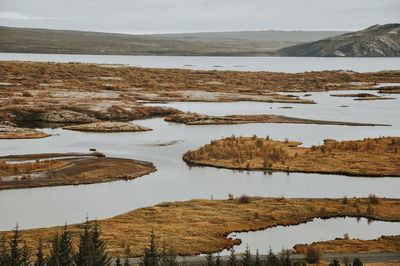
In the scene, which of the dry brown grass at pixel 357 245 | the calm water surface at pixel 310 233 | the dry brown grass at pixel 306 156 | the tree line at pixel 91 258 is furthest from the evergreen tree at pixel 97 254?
the dry brown grass at pixel 306 156

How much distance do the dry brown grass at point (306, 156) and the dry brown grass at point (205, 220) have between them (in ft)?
35.7

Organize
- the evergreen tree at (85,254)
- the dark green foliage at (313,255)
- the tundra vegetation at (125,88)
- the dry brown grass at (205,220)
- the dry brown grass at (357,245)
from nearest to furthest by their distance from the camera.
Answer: the evergreen tree at (85,254) < the dark green foliage at (313,255) < the dry brown grass at (357,245) < the dry brown grass at (205,220) < the tundra vegetation at (125,88)

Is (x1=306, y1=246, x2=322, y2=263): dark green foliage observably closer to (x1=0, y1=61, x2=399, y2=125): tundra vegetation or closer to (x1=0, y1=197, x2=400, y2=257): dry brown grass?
(x1=0, y1=197, x2=400, y2=257): dry brown grass

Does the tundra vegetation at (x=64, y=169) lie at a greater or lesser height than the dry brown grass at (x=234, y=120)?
lesser

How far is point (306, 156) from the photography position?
177ft

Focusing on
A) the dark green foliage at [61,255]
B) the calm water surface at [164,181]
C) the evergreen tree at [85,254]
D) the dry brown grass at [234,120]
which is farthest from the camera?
the dry brown grass at [234,120]

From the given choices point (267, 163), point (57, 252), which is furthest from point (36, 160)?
point (57, 252)

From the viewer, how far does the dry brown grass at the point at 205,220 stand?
29.8 metres

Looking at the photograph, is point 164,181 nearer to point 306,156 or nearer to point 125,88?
point 306,156

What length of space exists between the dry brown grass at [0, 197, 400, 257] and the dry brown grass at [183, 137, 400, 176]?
10.9 meters

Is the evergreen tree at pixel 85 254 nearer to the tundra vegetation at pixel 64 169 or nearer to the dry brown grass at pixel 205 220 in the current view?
the dry brown grass at pixel 205 220

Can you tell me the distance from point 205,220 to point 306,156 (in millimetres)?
23189

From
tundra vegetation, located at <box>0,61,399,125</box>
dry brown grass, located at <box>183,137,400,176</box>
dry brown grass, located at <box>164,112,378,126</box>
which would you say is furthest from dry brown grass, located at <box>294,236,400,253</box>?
tundra vegetation, located at <box>0,61,399,125</box>

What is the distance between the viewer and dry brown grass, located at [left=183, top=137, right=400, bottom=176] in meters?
49.2
